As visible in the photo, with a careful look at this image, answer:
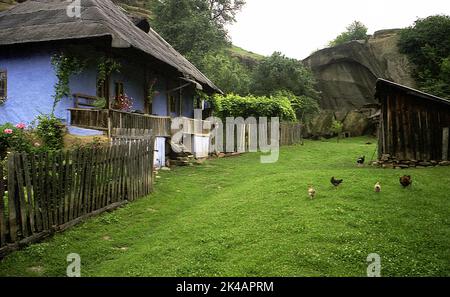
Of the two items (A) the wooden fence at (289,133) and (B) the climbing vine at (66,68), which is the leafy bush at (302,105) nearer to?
(A) the wooden fence at (289,133)

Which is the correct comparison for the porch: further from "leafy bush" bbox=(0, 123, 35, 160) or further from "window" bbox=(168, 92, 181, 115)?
→ "window" bbox=(168, 92, 181, 115)

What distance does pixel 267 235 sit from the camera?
20.3ft

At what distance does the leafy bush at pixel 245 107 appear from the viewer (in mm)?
24844

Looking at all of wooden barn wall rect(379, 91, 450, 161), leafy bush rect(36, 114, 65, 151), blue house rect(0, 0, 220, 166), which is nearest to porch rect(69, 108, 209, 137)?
blue house rect(0, 0, 220, 166)

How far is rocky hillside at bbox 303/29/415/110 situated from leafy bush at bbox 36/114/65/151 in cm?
3053

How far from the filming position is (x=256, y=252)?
5.45 meters

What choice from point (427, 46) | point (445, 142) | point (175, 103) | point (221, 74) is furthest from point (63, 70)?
point (427, 46)

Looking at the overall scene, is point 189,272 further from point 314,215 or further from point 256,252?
point 314,215

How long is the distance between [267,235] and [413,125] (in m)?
11.2

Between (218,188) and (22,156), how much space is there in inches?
270

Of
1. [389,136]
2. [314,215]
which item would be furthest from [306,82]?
[314,215]

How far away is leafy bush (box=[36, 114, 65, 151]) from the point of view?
43.0 ft

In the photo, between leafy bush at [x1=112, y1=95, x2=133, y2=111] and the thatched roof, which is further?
leafy bush at [x1=112, y1=95, x2=133, y2=111]
